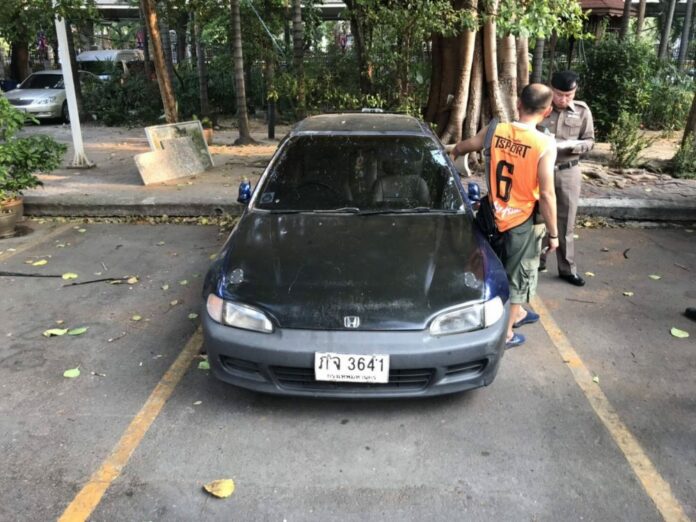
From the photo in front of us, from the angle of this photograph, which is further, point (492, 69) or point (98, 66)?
point (98, 66)

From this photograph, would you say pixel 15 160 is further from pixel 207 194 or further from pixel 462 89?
pixel 462 89

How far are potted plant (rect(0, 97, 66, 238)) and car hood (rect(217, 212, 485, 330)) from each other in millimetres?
4059

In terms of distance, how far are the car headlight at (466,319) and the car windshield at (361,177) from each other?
1055 mm

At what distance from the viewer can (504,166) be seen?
351 cm

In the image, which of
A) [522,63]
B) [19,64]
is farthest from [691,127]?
[19,64]

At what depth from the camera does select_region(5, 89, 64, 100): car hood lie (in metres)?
16.3

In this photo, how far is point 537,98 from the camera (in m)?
3.34

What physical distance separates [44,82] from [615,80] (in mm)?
15787

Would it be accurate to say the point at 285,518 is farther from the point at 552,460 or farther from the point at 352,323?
the point at 552,460

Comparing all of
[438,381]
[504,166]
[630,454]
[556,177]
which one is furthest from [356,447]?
[556,177]

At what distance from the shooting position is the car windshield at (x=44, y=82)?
56.6ft

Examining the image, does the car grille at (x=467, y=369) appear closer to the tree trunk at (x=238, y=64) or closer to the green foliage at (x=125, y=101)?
the tree trunk at (x=238, y=64)

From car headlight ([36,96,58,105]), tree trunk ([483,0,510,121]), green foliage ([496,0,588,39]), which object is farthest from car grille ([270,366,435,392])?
car headlight ([36,96,58,105])

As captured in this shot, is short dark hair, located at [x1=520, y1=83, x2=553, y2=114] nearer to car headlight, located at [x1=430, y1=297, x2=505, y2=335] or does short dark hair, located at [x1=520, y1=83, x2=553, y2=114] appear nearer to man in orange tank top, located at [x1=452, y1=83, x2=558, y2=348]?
man in orange tank top, located at [x1=452, y1=83, x2=558, y2=348]
